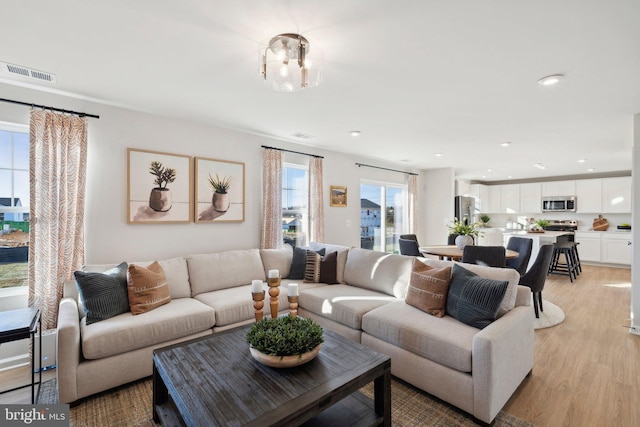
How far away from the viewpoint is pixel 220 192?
3.87 m

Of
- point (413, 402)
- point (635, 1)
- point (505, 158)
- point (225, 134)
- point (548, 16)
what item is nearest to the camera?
point (635, 1)

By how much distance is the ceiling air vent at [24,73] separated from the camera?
231 centimetres

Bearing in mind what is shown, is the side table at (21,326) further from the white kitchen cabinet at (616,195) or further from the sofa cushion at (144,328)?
the white kitchen cabinet at (616,195)

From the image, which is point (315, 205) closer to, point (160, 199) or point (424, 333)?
point (160, 199)

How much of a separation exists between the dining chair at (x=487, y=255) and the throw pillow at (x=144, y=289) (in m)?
3.51

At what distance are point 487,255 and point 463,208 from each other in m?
4.31

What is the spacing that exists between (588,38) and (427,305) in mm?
2151

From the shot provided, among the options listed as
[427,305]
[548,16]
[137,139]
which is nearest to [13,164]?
[137,139]

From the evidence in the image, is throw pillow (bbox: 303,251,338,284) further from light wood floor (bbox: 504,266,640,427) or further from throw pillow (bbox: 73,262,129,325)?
light wood floor (bbox: 504,266,640,427)

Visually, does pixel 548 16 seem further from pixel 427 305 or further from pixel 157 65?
pixel 157 65

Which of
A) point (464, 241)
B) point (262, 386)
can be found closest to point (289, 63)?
point (262, 386)

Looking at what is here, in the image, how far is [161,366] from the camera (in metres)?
1.71

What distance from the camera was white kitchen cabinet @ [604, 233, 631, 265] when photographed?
6840 millimetres

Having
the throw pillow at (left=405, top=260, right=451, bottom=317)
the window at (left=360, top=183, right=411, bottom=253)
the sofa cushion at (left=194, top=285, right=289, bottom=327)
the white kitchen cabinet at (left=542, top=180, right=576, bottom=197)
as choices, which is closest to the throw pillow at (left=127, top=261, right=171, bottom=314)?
the sofa cushion at (left=194, top=285, right=289, bottom=327)
